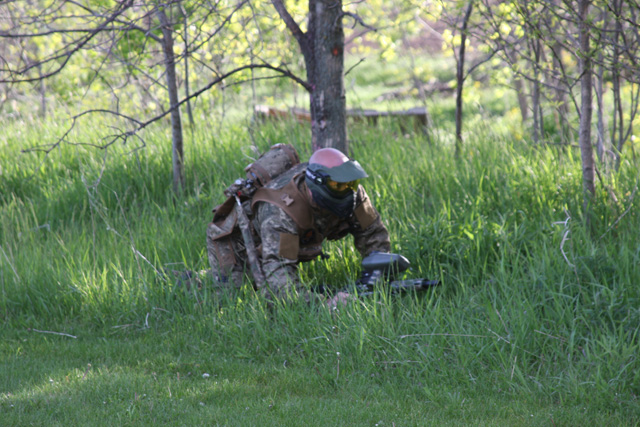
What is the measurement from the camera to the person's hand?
3.67 meters

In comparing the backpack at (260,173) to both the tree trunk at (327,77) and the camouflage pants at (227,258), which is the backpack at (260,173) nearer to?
the camouflage pants at (227,258)

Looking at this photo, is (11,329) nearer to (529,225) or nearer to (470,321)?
(470,321)

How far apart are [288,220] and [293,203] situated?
12 centimetres

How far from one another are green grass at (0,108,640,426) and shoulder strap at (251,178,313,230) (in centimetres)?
59

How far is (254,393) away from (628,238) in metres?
2.80

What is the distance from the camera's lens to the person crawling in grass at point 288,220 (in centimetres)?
371

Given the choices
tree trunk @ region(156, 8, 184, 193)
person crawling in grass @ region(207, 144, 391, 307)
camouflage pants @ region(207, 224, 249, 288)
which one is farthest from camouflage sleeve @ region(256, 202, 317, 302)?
tree trunk @ region(156, 8, 184, 193)

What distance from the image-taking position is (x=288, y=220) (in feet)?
12.6

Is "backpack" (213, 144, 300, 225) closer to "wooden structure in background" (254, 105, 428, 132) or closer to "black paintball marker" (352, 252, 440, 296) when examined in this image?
"black paintball marker" (352, 252, 440, 296)

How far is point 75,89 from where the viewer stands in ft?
24.7

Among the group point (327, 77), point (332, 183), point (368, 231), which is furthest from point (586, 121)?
point (332, 183)

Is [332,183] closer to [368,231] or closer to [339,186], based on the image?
[339,186]

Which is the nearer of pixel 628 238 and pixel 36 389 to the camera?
pixel 36 389

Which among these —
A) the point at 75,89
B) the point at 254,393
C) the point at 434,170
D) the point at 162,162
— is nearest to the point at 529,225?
the point at 434,170
